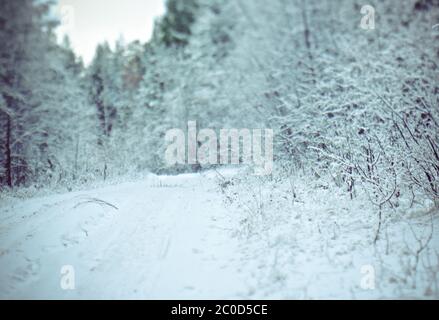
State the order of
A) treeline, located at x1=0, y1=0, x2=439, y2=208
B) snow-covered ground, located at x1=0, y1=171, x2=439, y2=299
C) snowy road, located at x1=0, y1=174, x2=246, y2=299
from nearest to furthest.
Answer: snow-covered ground, located at x1=0, y1=171, x2=439, y2=299, snowy road, located at x1=0, y1=174, x2=246, y2=299, treeline, located at x1=0, y1=0, x2=439, y2=208

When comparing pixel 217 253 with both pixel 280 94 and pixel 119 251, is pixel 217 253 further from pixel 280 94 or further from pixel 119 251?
pixel 280 94

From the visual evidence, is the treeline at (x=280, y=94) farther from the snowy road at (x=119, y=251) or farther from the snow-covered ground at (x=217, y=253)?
the snowy road at (x=119, y=251)

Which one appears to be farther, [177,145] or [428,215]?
[177,145]

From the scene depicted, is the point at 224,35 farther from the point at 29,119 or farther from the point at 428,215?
the point at 428,215

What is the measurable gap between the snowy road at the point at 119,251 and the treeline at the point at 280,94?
305 cm

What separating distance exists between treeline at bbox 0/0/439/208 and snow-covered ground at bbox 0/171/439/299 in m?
1.34

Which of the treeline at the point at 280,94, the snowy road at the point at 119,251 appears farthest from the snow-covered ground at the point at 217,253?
the treeline at the point at 280,94

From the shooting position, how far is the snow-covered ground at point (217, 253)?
3.75 meters

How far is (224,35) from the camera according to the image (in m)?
20.3

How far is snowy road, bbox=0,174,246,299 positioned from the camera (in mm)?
3963

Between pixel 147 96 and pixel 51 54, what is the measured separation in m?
10.7

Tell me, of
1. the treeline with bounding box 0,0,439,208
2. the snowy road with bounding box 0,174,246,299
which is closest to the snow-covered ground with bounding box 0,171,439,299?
the snowy road with bounding box 0,174,246,299

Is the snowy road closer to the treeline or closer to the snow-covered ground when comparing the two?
the snow-covered ground
